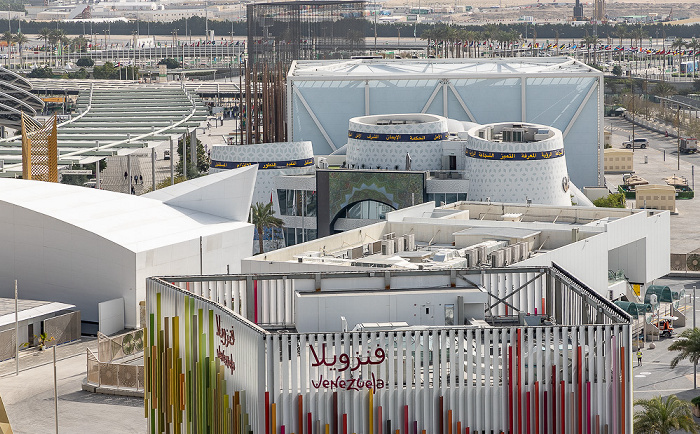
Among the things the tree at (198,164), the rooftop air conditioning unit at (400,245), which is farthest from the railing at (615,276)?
the tree at (198,164)

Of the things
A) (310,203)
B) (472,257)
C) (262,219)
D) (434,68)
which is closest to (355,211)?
(310,203)

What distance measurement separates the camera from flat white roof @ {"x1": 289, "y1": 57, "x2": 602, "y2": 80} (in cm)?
11931

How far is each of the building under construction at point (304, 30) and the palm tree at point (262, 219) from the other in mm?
58764

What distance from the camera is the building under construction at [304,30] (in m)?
149

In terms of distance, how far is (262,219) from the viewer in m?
86.1

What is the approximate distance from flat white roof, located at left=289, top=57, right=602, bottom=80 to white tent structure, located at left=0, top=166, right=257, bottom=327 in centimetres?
4495

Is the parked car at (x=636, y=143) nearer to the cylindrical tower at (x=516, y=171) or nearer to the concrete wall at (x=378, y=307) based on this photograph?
the cylindrical tower at (x=516, y=171)

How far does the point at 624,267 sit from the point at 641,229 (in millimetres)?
2777

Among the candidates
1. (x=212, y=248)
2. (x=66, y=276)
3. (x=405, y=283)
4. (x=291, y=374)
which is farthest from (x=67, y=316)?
(x=291, y=374)

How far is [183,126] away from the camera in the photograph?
12875 cm

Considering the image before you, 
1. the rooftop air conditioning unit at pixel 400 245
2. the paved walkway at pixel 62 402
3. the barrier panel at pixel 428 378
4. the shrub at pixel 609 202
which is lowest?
the paved walkway at pixel 62 402

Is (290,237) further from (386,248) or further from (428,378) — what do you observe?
(428,378)

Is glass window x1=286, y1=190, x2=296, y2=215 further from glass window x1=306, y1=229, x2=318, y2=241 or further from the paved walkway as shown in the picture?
the paved walkway

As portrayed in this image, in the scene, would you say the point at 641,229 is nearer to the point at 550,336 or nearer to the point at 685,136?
the point at 550,336
